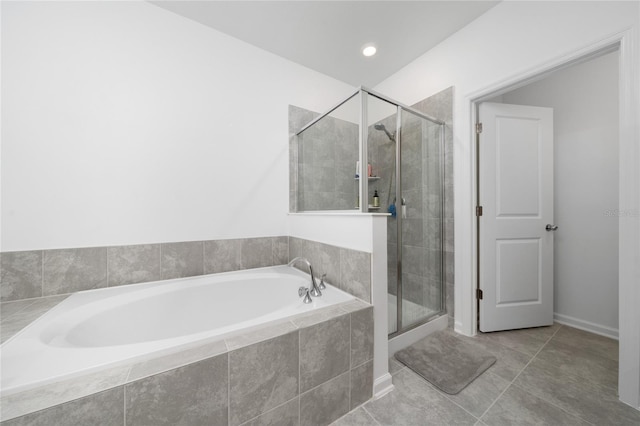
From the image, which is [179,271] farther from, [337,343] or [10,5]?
[10,5]

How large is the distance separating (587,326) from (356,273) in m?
2.13

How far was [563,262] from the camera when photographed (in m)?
1.92

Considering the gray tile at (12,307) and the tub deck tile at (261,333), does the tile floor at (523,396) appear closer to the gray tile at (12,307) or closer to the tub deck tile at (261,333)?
the tub deck tile at (261,333)

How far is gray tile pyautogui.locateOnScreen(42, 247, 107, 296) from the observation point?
1229 mm

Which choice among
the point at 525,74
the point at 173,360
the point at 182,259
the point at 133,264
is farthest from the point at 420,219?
the point at 133,264

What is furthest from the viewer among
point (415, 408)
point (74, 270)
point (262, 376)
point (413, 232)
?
point (413, 232)

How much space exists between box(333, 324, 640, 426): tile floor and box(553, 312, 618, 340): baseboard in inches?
6.8

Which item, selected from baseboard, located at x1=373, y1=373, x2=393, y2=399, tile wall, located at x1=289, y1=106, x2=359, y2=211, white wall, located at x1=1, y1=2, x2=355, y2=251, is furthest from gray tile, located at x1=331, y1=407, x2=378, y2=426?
white wall, located at x1=1, y1=2, x2=355, y2=251

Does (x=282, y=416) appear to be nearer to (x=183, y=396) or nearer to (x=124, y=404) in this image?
(x=183, y=396)

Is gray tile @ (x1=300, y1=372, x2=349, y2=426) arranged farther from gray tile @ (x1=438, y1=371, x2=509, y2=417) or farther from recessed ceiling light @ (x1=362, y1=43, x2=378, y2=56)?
recessed ceiling light @ (x1=362, y1=43, x2=378, y2=56)

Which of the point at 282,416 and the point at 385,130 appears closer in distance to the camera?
the point at 282,416

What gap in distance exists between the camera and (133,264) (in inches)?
55.8

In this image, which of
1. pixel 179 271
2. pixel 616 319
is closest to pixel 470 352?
pixel 616 319

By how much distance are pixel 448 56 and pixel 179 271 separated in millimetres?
2797
